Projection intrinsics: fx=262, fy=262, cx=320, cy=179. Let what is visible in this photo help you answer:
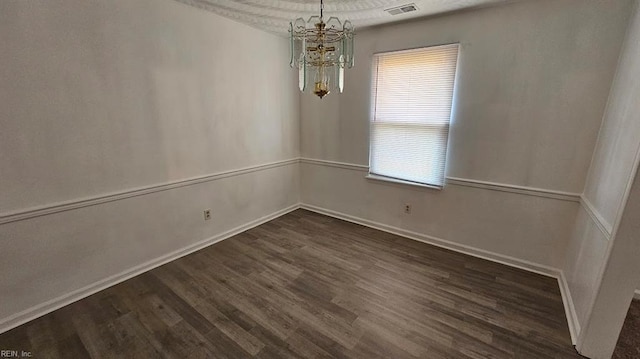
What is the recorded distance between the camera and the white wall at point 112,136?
1820 millimetres

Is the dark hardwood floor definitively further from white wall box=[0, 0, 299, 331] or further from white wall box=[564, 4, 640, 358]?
white wall box=[0, 0, 299, 331]

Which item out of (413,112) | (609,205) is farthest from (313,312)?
(413,112)

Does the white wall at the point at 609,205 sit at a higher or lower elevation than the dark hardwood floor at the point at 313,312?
higher

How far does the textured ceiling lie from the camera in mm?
2432

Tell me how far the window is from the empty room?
0.07 feet

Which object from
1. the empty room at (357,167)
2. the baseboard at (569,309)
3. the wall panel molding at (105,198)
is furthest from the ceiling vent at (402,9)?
the baseboard at (569,309)

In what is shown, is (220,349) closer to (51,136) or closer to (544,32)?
(51,136)

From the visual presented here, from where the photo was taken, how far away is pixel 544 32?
227 centimetres

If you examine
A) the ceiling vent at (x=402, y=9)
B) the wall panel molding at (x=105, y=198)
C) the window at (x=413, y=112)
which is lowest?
the wall panel molding at (x=105, y=198)

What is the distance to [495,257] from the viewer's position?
282cm

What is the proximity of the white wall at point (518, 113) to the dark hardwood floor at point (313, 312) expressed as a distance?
405 millimetres

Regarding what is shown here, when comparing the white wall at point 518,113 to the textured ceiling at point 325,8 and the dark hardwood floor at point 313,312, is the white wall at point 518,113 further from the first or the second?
the dark hardwood floor at point 313,312

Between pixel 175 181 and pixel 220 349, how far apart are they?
1699 millimetres

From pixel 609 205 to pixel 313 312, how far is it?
2189 millimetres
